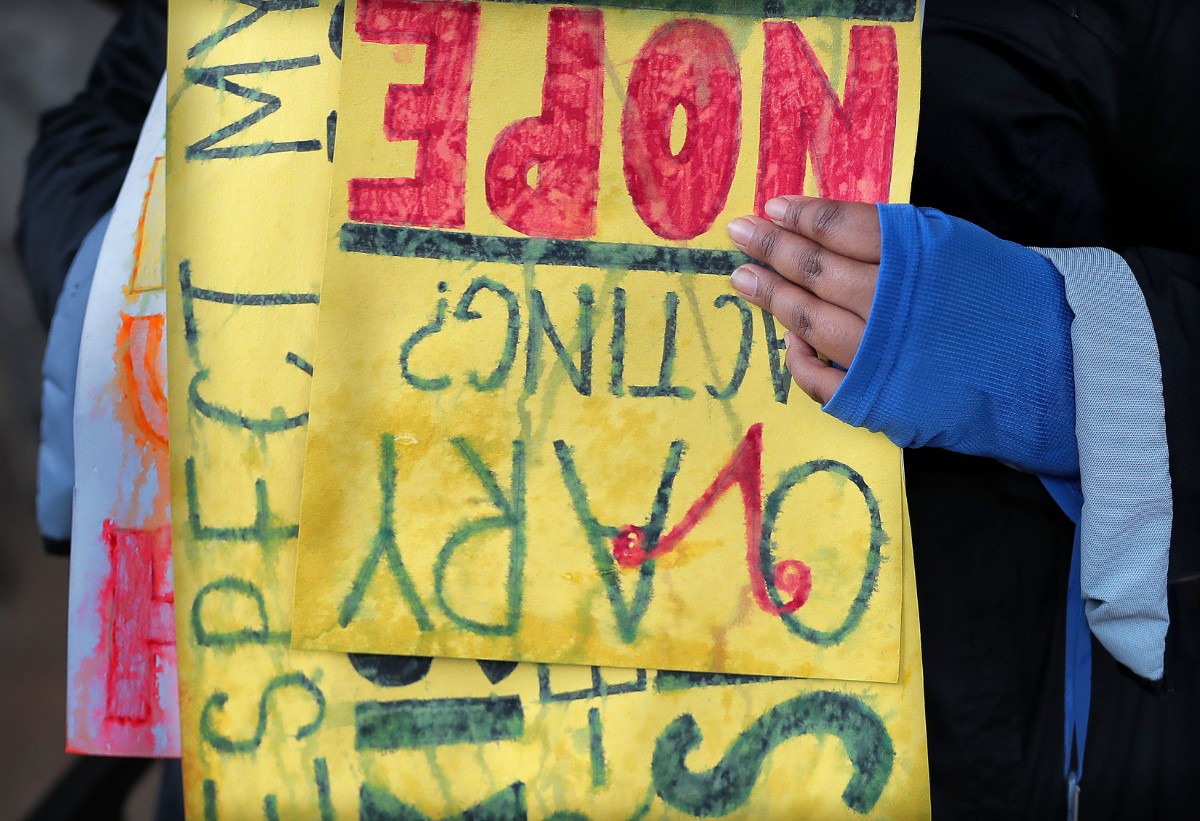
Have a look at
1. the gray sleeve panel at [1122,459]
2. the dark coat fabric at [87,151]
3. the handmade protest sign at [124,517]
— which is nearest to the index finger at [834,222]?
the gray sleeve panel at [1122,459]

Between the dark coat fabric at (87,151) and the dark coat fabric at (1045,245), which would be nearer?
the dark coat fabric at (1045,245)

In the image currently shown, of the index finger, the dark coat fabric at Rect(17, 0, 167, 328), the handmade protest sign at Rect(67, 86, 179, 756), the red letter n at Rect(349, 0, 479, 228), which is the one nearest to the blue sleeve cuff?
the index finger

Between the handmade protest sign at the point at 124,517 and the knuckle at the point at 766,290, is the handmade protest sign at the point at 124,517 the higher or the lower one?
the lower one

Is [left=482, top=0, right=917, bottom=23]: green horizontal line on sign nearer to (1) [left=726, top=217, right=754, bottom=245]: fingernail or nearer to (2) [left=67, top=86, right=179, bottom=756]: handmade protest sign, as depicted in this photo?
(1) [left=726, top=217, right=754, bottom=245]: fingernail

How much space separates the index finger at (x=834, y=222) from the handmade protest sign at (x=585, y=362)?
2cm

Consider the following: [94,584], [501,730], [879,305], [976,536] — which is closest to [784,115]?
[879,305]

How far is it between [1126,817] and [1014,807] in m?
0.08

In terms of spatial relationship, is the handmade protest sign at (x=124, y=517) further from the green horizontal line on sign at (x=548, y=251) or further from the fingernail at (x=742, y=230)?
the fingernail at (x=742, y=230)

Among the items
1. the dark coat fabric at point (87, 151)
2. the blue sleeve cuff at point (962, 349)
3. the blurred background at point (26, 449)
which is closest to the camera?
the blue sleeve cuff at point (962, 349)

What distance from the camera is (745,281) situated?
48 centimetres

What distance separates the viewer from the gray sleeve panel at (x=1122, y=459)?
1.45 feet

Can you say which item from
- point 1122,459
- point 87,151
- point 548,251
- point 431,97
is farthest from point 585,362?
point 87,151

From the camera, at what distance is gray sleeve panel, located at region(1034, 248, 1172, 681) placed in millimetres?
443

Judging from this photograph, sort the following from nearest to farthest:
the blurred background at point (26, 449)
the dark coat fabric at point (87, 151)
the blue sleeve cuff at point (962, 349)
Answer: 1. the blue sleeve cuff at point (962, 349)
2. the dark coat fabric at point (87, 151)
3. the blurred background at point (26, 449)
